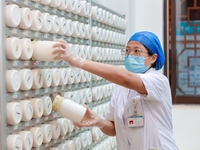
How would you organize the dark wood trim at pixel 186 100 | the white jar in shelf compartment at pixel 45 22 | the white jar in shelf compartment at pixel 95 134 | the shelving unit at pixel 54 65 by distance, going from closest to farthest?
the shelving unit at pixel 54 65
the white jar in shelf compartment at pixel 45 22
the white jar in shelf compartment at pixel 95 134
the dark wood trim at pixel 186 100

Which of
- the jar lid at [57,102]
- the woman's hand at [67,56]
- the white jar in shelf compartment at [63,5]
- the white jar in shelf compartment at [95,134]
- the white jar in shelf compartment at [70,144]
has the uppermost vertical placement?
the white jar in shelf compartment at [63,5]

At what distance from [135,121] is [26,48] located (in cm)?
74

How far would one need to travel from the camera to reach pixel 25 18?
172 cm

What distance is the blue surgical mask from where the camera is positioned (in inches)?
83.7

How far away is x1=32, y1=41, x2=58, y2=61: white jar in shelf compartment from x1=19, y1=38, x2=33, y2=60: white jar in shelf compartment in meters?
0.04

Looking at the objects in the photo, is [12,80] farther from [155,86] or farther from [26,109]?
[155,86]

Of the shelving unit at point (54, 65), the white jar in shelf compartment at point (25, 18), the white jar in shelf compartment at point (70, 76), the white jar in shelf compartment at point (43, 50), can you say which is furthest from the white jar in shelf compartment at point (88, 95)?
the white jar in shelf compartment at point (25, 18)

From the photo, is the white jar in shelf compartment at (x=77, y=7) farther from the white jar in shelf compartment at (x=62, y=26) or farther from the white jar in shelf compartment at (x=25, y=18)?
the white jar in shelf compartment at (x=25, y=18)

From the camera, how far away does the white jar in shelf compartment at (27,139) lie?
172 centimetres

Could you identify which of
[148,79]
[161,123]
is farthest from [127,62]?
[161,123]


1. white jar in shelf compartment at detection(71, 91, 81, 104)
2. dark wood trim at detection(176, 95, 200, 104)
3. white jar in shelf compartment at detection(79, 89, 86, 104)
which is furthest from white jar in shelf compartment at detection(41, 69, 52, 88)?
dark wood trim at detection(176, 95, 200, 104)

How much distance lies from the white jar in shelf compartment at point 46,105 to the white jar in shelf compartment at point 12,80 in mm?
253

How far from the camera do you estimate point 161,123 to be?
2145 mm

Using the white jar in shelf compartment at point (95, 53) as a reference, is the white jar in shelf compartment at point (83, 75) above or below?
below
